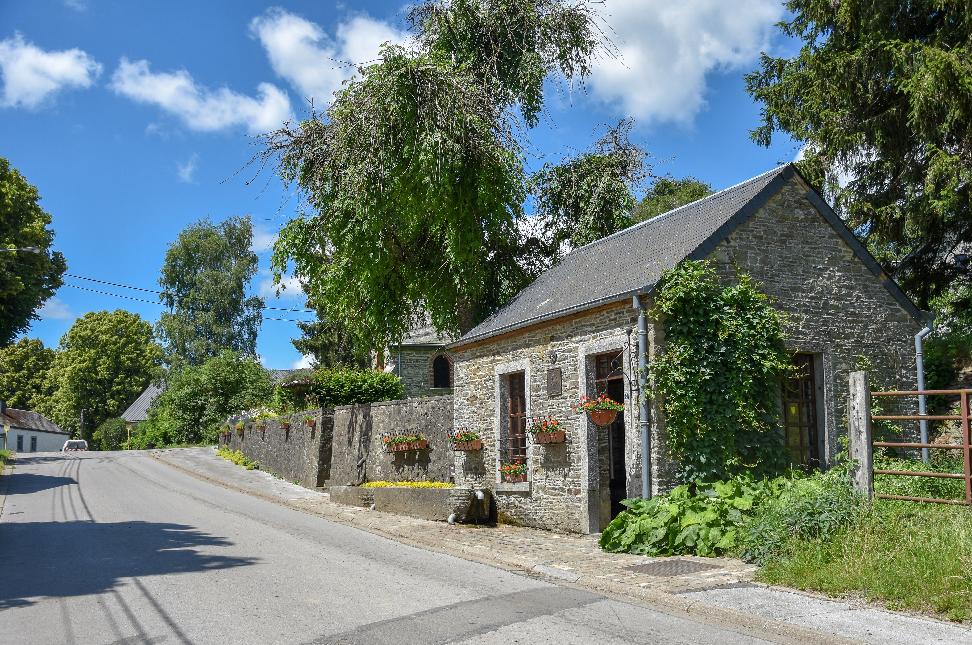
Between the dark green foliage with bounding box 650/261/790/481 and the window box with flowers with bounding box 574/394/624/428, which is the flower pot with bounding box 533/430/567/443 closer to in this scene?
the window box with flowers with bounding box 574/394/624/428

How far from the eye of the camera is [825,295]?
→ 41.1 feet

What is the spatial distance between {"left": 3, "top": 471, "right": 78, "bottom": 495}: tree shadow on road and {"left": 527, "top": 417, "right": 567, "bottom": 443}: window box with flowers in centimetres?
1426

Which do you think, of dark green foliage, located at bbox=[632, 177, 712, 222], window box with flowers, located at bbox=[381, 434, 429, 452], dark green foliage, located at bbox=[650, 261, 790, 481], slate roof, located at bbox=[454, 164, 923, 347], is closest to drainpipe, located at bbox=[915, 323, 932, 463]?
slate roof, located at bbox=[454, 164, 923, 347]

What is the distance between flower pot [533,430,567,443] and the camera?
1252 centimetres

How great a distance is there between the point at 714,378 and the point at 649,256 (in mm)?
2756

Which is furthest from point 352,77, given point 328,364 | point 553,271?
point 328,364

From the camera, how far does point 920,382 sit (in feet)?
41.7

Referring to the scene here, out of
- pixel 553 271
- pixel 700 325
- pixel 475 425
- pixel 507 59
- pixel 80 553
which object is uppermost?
pixel 507 59

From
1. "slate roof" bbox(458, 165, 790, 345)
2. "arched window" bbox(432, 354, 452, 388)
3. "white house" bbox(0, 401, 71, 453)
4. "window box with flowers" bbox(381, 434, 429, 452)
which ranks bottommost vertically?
"white house" bbox(0, 401, 71, 453)

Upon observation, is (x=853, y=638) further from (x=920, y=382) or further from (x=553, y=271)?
(x=553, y=271)

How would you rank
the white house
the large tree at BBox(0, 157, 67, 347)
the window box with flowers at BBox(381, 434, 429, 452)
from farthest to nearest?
the white house
the large tree at BBox(0, 157, 67, 347)
the window box with flowers at BBox(381, 434, 429, 452)

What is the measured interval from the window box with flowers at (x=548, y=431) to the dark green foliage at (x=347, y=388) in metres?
10.9

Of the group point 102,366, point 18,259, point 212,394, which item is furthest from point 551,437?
point 102,366

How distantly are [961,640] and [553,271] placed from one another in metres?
12.5
